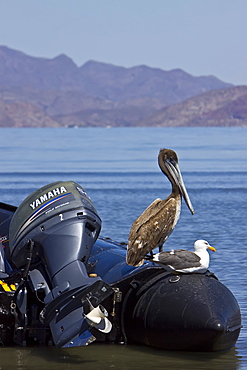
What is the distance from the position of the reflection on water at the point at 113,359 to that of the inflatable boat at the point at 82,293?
3.8 inches

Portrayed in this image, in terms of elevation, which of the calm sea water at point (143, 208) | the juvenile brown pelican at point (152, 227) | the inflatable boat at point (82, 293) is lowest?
the calm sea water at point (143, 208)

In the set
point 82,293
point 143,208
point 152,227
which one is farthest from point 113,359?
point 143,208

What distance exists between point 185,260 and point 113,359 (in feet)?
3.66

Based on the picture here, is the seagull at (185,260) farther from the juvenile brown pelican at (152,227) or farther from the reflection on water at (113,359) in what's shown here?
the reflection on water at (113,359)

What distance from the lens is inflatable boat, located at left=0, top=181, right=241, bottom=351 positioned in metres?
6.75

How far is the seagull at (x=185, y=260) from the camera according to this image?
23.5 ft

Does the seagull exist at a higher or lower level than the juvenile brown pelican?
lower

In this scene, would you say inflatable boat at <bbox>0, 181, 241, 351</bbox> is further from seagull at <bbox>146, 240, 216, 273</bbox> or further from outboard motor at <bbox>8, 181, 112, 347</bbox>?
seagull at <bbox>146, 240, 216, 273</bbox>

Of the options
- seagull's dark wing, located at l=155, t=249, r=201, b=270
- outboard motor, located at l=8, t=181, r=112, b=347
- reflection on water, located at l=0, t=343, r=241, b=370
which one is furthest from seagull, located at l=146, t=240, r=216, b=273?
reflection on water, located at l=0, t=343, r=241, b=370

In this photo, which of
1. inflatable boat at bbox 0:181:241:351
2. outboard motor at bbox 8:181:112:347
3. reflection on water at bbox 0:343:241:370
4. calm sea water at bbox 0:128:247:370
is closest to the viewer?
outboard motor at bbox 8:181:112:347

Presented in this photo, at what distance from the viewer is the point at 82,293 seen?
6.61 meters

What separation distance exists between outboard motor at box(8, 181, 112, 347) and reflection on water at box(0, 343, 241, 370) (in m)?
0.53

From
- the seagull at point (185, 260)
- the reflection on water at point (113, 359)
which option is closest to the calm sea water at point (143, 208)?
the reflection on water at point (113, 359)

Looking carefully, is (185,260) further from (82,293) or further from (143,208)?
(143,208)
